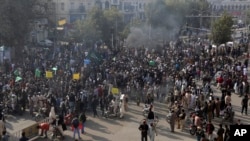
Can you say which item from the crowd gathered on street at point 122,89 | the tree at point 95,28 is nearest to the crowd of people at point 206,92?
the crowd gathered on street at point 122,89

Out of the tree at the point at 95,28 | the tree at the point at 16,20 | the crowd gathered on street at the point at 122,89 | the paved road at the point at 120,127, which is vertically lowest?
the paved road at the point at 120,127

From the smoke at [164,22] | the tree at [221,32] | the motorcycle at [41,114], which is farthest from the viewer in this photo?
the smoke at [164,22]

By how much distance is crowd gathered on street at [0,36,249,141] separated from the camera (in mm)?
22000

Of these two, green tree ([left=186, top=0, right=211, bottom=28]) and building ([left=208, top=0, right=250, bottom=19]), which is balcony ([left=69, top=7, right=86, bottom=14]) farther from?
building ([left=208, top=0, right=250, bottom=19])

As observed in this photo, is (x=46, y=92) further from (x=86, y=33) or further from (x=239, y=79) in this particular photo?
(x=86, y=33)

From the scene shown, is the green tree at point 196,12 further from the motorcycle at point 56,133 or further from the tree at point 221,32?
the motorcycle at point 56,133

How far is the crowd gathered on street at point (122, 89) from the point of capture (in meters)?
22.0

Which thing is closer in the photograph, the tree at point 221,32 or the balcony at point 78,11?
the tree at point 221,32

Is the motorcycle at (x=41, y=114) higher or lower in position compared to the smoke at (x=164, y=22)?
lower

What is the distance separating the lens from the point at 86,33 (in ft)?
172

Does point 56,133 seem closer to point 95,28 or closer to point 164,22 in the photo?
point 95,28

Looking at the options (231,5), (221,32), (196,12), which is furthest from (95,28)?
(231,5)

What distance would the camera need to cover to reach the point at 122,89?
95.1 ft

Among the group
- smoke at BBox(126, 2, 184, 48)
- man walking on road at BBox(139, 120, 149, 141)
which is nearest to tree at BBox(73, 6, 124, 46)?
smoke at BBox(126, 2, 184, 48)
